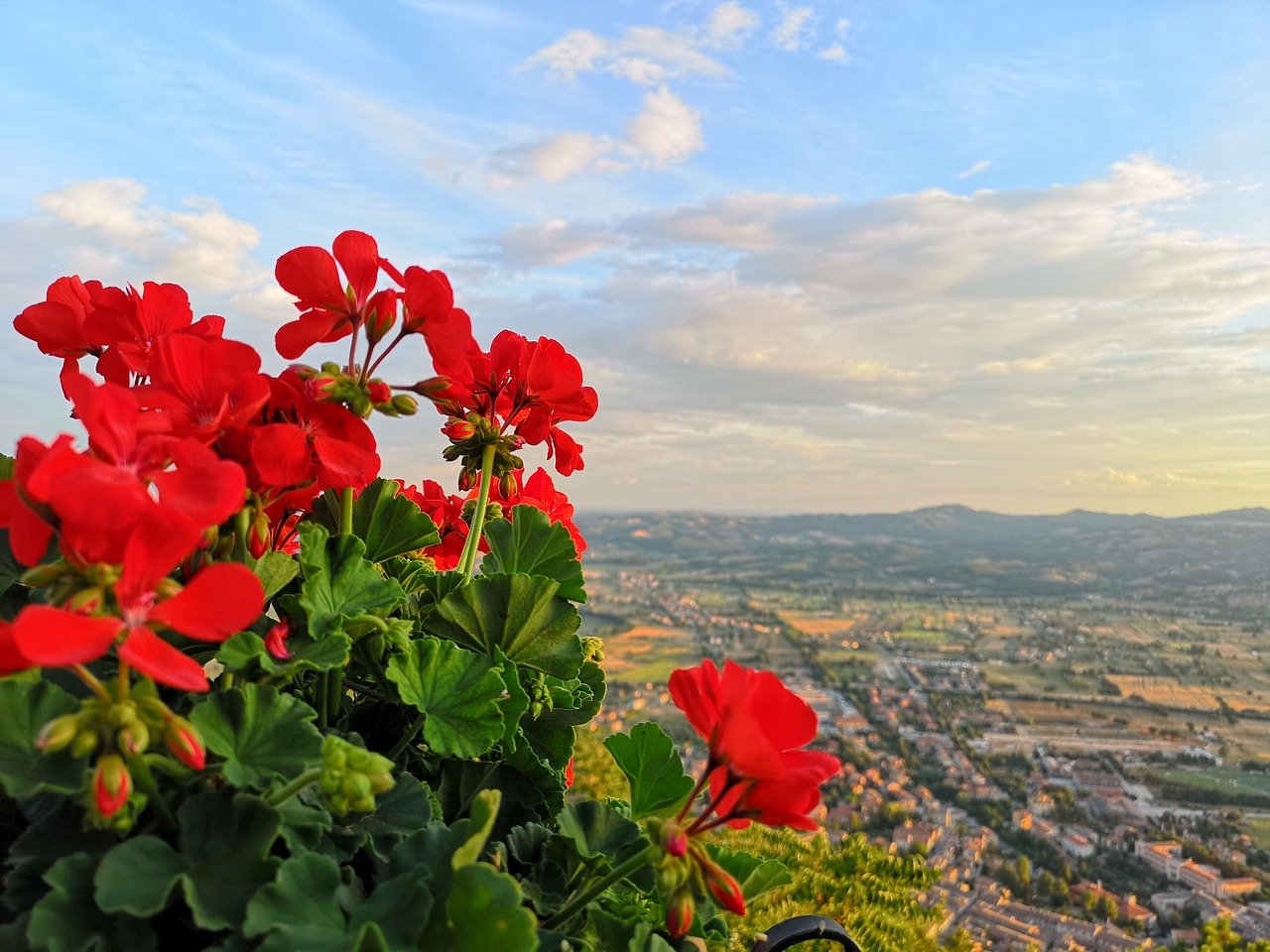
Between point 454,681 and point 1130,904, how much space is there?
10.7 meters

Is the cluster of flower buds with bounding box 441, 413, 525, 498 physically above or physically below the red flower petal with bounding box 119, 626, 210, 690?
above

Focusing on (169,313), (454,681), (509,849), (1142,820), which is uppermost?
(169,313)

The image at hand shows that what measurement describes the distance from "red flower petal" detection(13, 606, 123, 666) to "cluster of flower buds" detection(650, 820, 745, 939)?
0.30 m

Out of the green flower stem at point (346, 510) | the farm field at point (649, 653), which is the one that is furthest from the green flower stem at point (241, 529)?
the farm field at point (649, 653)

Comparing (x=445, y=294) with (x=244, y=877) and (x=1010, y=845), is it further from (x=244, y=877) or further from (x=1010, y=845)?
(x=1010, y=845)

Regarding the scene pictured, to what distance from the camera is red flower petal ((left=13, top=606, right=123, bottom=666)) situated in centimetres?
37

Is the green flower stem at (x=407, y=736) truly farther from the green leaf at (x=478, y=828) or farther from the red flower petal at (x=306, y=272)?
the red flower petal at (x=306, y=272)

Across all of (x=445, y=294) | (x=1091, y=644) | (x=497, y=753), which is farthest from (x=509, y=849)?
(x=1091, y=644)

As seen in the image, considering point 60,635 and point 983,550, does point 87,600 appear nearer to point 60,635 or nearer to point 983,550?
point 60,635

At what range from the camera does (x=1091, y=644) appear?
84.1 feet

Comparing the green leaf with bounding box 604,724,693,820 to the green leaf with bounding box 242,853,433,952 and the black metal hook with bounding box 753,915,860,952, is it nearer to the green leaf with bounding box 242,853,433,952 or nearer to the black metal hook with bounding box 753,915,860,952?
the black metal hook with bounding box 753,915,860,952

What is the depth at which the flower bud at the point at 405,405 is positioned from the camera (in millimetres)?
636

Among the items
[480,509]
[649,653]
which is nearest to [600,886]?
[480,509]

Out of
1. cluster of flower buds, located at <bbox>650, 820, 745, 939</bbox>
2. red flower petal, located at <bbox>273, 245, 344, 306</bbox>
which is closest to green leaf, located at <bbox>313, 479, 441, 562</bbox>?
red flower petal, located at <bbox>273, 245, 344, 306</bbox>
